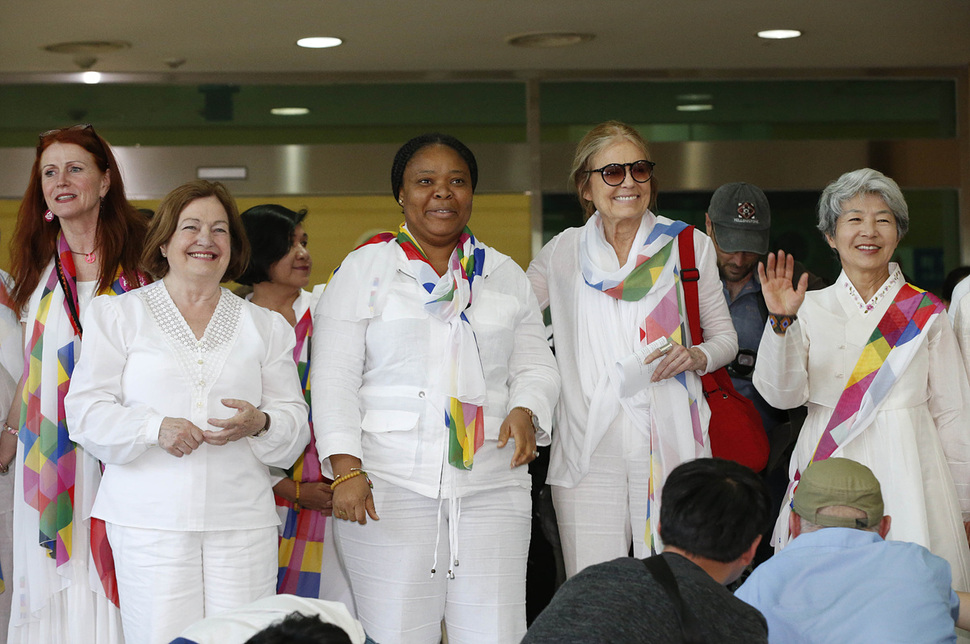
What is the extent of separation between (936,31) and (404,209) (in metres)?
4.34

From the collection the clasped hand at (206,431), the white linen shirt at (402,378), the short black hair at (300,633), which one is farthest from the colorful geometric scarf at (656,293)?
the short black hair at (300,633)

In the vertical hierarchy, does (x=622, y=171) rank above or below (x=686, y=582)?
above

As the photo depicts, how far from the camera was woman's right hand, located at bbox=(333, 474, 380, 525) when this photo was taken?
296cm

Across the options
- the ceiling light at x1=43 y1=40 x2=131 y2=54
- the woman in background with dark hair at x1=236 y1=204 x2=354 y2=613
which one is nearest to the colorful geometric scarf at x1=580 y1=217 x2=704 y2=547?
the woman in background with dark hair at x1=236 y1=204 x2=354 y2=613

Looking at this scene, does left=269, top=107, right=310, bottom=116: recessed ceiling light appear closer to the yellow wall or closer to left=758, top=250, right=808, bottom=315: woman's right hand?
the yellow wall

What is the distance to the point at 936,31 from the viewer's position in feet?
21.0

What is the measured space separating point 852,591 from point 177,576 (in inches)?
64.3

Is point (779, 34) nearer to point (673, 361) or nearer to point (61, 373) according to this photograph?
point (673, 361)

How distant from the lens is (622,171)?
3.46 meters

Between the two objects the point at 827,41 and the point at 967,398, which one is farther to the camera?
the point at 827,41

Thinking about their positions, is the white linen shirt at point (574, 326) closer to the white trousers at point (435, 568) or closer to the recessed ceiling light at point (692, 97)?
the white trousers at point (435, 568)

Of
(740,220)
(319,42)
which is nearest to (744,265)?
(740,220)

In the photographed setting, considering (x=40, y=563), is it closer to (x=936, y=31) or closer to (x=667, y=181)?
(x=667, y=181)

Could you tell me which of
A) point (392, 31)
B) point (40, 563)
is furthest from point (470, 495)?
point (392, 31)
